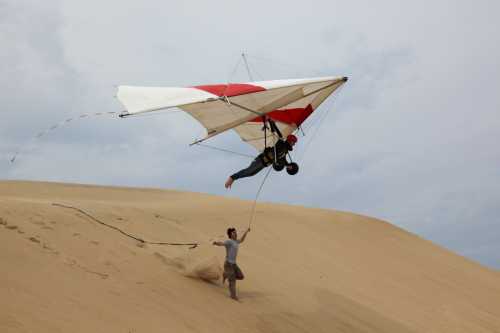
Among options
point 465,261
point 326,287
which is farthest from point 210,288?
point 465,261

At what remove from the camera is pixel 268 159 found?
10664mm

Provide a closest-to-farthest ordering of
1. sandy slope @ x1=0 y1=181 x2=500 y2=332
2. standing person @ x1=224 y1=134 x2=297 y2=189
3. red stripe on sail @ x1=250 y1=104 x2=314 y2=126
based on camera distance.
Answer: sandy slope @ x1=0 y1=181 x2=500 y2=332 → standing person @ x1=224 y1=134 x2=297 y2=189 → red stripe on sail @ x1=250 y1=104 x2=314 y2=126

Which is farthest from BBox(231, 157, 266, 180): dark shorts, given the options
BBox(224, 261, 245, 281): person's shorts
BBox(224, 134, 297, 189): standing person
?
BBox(224, 261, 245, 281): person's shorts

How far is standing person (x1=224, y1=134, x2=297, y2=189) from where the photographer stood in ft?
34.8

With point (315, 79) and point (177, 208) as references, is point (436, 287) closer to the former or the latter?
point (177, 208)

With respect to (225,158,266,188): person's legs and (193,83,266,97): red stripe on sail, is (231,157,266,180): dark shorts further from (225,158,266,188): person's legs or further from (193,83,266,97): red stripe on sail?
(193,83,266,97): red stripe on sail

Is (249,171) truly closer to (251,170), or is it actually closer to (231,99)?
(251,170)

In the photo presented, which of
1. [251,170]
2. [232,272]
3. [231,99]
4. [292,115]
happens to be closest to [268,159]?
[251,170]

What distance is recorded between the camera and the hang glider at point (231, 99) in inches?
358

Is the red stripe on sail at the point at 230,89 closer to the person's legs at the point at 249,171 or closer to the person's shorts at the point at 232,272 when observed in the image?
the person's legs at the point at 249,171

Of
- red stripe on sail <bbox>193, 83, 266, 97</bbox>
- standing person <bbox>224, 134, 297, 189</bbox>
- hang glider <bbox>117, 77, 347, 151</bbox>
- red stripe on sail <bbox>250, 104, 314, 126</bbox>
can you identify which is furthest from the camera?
red stripe on sail <bbox>250, 104, 314, 126</bbox>

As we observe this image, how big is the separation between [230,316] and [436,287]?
10245 millimetres

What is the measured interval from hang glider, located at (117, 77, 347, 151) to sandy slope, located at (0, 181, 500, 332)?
102 inches

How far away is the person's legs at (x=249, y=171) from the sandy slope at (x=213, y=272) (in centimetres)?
158
